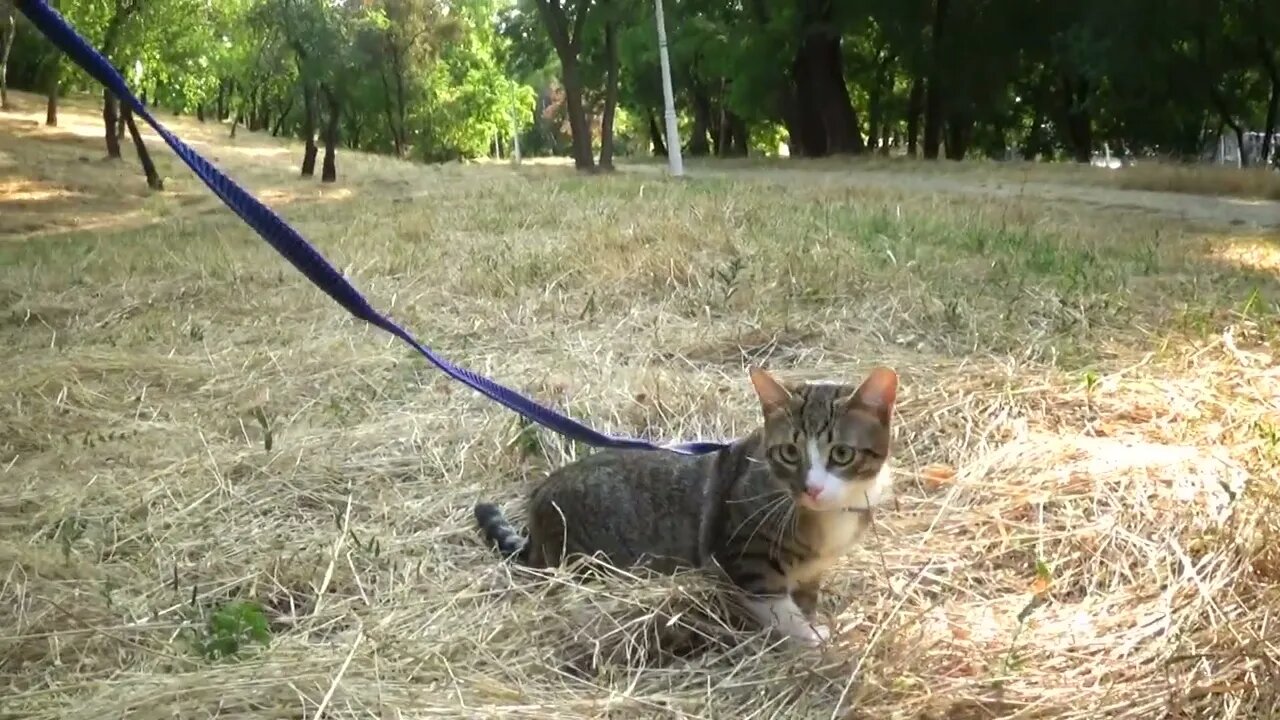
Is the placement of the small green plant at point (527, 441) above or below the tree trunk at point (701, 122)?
below

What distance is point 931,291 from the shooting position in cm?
540

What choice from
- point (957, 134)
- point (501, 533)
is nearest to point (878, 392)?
point (501, 533)

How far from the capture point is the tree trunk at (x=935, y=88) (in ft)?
76.8

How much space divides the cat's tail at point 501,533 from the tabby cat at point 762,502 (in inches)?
3.3

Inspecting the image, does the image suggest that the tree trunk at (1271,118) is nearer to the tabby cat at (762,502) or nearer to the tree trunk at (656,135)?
the tabby cat at (762,502)

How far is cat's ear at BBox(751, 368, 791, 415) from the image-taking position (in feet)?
8.35

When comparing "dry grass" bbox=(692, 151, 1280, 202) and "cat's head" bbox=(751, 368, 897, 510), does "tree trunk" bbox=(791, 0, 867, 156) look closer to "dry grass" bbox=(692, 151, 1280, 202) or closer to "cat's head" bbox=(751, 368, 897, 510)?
"dry grass" bbox=(692, 151, 1280, 202)

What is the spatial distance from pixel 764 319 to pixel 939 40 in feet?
66.8

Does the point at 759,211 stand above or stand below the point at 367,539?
above

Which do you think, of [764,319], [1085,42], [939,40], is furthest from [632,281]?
[939,40]

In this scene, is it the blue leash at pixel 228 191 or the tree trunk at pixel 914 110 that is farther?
the tree trunk at pixel 914 110

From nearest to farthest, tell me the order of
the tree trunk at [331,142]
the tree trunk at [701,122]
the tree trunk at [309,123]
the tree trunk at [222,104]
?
the tree trunk at [309,123] < the tree trunk at [331,142] < the tree trunk at [701,122] < the tree trunk at [222,104]

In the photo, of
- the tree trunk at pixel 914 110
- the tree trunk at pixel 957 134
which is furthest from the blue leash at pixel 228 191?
the tree trunk at pixel 914 110

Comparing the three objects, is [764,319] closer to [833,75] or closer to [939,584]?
[939,584]
